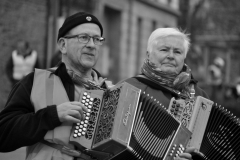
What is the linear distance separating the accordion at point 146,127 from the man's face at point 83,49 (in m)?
0.29

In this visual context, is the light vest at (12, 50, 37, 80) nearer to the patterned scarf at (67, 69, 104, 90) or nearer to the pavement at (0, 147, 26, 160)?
the pavement at (0, 147, 26, 160)

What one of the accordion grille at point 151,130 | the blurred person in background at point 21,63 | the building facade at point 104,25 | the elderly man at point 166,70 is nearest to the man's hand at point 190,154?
the accordion grille at point 151,130

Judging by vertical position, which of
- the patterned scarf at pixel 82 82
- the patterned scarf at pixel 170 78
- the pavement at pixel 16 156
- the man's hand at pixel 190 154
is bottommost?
the pavement at pixel 16 156

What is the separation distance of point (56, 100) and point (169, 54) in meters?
1.32

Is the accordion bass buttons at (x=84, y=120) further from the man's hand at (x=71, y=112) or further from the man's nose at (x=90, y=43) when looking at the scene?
the man's nose at (x=90, y=43)

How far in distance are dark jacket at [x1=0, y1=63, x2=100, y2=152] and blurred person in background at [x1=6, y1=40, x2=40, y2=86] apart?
7.25m

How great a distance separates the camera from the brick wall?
15.2 metres

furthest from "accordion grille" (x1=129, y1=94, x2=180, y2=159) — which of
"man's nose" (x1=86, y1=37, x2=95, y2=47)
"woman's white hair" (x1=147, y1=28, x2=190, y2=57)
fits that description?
"woman's white hair" (x1=147, y1=28, x2=190, y2=57)

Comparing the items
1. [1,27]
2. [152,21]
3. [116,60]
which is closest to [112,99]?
[1,27]

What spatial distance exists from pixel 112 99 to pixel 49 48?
12566 mm

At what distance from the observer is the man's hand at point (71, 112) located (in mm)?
4484

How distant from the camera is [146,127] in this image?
485 centimetres

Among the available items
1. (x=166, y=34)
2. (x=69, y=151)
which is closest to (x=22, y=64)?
(x=166, y=34)

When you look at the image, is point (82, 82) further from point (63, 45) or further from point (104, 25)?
point (104, 25)
